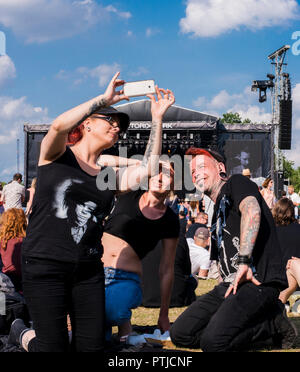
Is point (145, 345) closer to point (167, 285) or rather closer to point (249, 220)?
point (167, 285)

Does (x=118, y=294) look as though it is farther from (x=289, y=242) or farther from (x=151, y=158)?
(x=289, y=242)

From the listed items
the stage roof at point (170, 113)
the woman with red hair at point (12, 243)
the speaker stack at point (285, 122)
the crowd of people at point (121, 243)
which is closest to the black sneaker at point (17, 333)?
the crowd of people at point (121, 243)

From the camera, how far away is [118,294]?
14.8 ft

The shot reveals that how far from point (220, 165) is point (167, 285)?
135cm

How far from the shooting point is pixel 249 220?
4215 millimetres

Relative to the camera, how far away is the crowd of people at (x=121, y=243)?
3.21 m

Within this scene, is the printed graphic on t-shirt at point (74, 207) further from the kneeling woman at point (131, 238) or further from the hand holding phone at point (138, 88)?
the kneeling woman at point (131, 238)

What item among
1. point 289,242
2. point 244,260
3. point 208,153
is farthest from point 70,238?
point 289,242

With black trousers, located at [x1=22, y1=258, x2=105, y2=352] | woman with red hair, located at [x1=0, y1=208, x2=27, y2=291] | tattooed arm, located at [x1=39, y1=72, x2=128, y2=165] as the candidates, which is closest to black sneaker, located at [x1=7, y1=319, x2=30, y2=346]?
black trousers, located at [x1=22, y1=258, x2=105, y2=352]

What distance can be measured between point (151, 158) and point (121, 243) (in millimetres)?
1284

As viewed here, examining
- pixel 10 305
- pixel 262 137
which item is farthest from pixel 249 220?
pixel 262 137

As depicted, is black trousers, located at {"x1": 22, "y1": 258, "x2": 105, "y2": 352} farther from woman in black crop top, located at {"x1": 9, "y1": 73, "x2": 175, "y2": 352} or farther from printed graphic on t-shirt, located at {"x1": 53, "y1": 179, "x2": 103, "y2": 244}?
printed graphic on t-shirt, located at {"x1": 53, "y1": 179, "x2": 103, "y2": 244}
